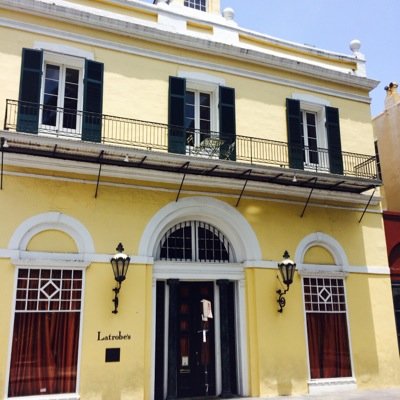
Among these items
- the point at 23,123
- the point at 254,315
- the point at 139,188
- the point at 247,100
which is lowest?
the point at 254,315

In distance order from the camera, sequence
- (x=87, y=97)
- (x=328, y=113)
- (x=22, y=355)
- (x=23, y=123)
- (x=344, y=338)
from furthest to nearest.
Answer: (x=328, y=113) < (x=344, y=338) < (x=87, y=97) < (x=23, y=123) < (x=22, y=355)

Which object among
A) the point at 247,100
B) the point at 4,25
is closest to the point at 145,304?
the point at 247,100

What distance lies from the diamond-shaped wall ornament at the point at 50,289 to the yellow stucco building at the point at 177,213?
0.07 ft

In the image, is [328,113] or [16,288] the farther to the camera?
[328,113]

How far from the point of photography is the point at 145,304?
35.1 feet

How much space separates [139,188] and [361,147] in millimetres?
7394

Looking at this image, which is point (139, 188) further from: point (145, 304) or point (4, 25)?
point (4, 25)

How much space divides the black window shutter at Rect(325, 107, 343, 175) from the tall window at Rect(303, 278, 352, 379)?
326cm

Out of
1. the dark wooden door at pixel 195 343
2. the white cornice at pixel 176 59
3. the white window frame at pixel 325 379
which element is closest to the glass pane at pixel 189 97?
Result: the white cornice at pixel 176 59

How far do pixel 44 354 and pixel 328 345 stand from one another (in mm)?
7165

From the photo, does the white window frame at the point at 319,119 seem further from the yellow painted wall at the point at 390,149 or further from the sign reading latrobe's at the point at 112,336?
the sign reading latrobe's at the point at 112,336

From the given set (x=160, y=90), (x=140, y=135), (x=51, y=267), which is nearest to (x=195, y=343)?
(x=51, y=267)

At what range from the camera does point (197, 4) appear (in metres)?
14.6

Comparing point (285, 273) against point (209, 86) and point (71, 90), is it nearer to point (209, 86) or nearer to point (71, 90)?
point (209, 86)
